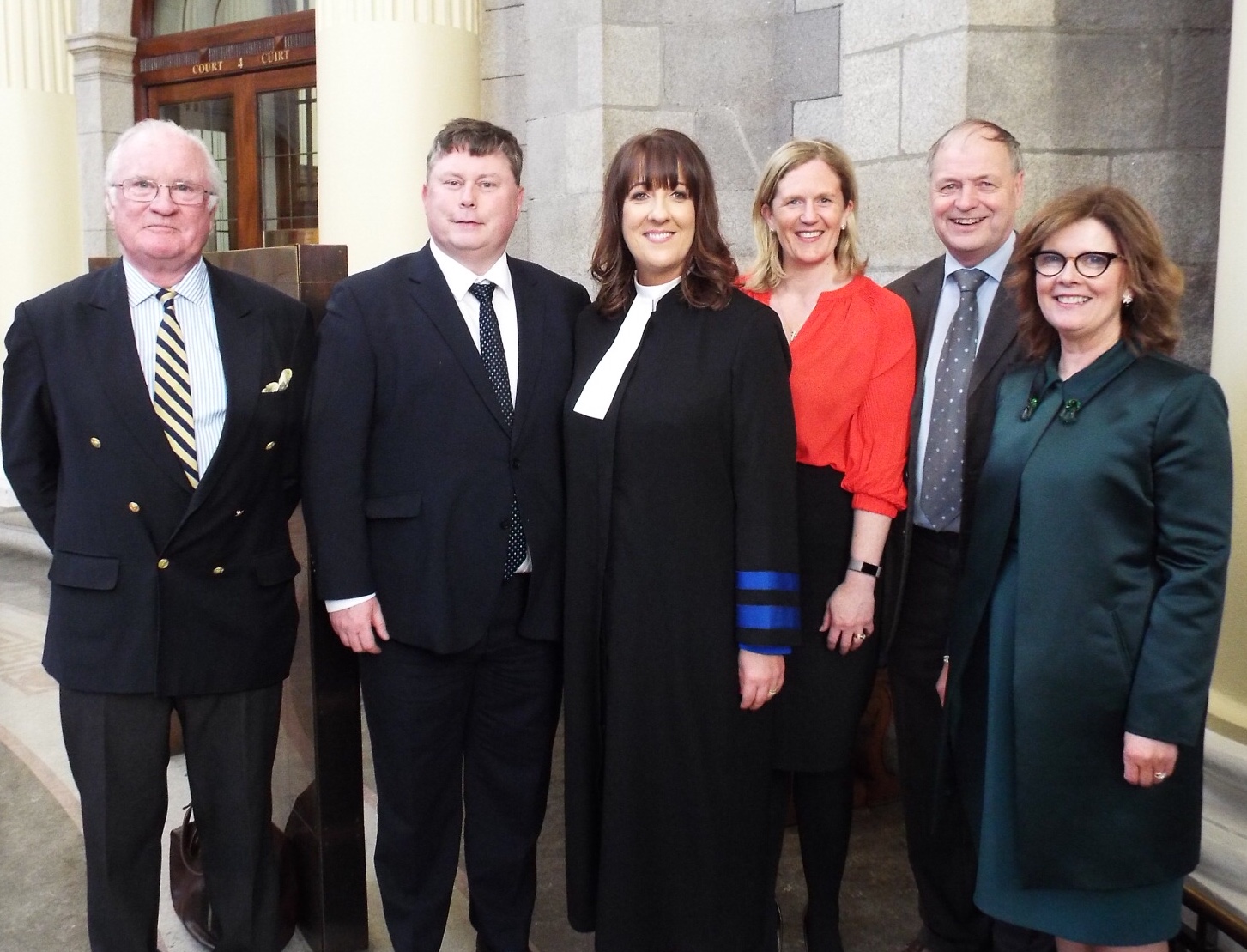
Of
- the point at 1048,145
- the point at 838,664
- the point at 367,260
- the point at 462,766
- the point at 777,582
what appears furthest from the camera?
the point at 367,260

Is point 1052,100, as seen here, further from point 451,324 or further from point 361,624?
point 361,624

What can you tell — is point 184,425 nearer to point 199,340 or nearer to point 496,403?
point 199,340

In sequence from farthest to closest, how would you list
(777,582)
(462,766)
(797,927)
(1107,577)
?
1. (797,927)
2. (462,766)
3. (777,582)
4. (1107,577)

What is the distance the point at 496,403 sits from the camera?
239 centimetres

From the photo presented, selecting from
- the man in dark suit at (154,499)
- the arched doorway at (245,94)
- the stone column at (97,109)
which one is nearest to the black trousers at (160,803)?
the man in dark suit at (154,499)

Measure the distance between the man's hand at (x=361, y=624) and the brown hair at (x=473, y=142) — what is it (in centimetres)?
94

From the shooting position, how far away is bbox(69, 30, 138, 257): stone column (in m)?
7.70

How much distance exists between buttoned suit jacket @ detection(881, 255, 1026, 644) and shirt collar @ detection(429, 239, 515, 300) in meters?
0.98

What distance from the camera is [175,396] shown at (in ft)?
7.53

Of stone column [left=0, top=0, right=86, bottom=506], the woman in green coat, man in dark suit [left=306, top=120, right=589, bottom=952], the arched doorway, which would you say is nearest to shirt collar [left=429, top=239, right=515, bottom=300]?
man in dark suit [left=306, top=120, right=589, bottom=952]

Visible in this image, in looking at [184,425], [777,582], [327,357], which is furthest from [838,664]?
[184,425]

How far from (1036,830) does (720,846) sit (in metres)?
0.65

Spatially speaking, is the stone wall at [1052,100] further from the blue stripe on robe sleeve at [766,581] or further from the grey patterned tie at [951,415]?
the blue stripe on robe sleeve at [766,581]

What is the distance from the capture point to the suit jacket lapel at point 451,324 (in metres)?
2.38
